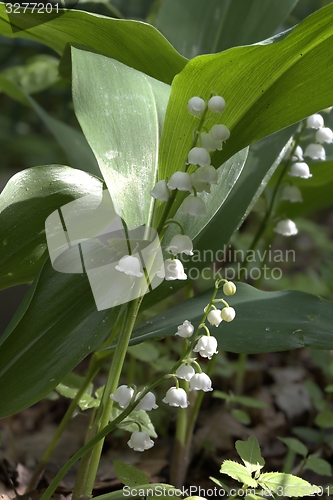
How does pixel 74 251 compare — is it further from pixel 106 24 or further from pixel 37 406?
pixel 37 406

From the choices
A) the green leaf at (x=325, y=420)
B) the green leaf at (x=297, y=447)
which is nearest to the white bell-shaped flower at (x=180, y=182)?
the green leaf at (x=297, y=447)

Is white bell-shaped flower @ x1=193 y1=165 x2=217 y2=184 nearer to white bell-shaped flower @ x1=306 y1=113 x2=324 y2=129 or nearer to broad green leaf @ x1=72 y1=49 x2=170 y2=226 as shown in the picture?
broad green leaf @ x1=72 y1=49 x2=170 y2=226

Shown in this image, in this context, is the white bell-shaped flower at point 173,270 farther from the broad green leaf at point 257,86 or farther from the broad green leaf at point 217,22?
the broad green leaf at point 217,22

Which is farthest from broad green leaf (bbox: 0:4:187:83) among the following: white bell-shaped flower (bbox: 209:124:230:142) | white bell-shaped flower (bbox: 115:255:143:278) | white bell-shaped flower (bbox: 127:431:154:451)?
white bell-shaped flower (bbox: 127:431:154:451)

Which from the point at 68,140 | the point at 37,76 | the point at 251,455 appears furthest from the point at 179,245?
the point at 37,76

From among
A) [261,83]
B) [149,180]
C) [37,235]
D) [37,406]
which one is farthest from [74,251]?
[37,406]

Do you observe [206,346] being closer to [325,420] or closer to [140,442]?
[140,442]
